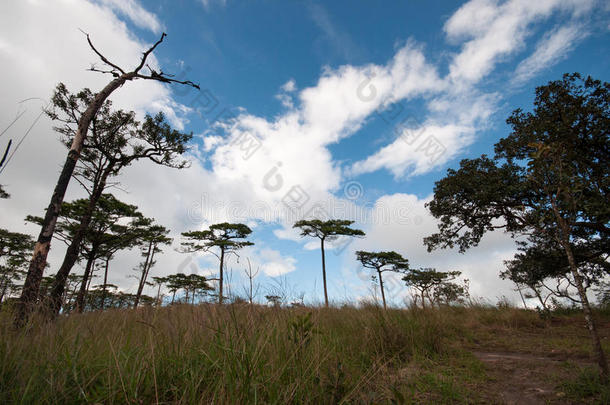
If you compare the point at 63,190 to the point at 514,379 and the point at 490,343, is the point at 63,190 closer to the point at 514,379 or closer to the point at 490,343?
the point at 514,379

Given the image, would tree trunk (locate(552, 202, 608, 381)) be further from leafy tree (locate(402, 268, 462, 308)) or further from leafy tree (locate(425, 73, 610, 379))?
leafy tree (locate(402, 268, 462, 308))

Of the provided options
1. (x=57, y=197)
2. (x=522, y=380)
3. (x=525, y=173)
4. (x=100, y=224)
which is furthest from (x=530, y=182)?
(x=100, y=224)

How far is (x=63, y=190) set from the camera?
19.9 feet

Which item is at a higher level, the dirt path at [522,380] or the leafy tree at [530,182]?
the leafy tree at [530,182]

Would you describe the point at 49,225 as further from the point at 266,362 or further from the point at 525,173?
the point at 525,173

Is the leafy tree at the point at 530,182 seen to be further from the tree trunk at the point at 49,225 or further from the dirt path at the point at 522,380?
the tree trunk at the point at 49,225

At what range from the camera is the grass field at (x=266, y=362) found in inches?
71.9

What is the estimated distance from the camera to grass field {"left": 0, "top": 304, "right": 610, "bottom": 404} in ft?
5.99

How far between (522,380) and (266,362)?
3.46m

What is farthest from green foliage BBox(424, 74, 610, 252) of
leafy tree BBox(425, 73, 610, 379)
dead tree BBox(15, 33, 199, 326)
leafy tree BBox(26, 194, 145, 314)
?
leafy tree BBox(26, 194, 145, 314)

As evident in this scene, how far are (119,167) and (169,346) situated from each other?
1198 cm

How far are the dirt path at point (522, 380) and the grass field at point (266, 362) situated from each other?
14 millimetres

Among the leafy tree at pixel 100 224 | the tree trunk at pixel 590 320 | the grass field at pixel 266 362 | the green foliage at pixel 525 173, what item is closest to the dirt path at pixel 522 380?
the grass field at pixel 266 362

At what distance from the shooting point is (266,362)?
2.30 m
